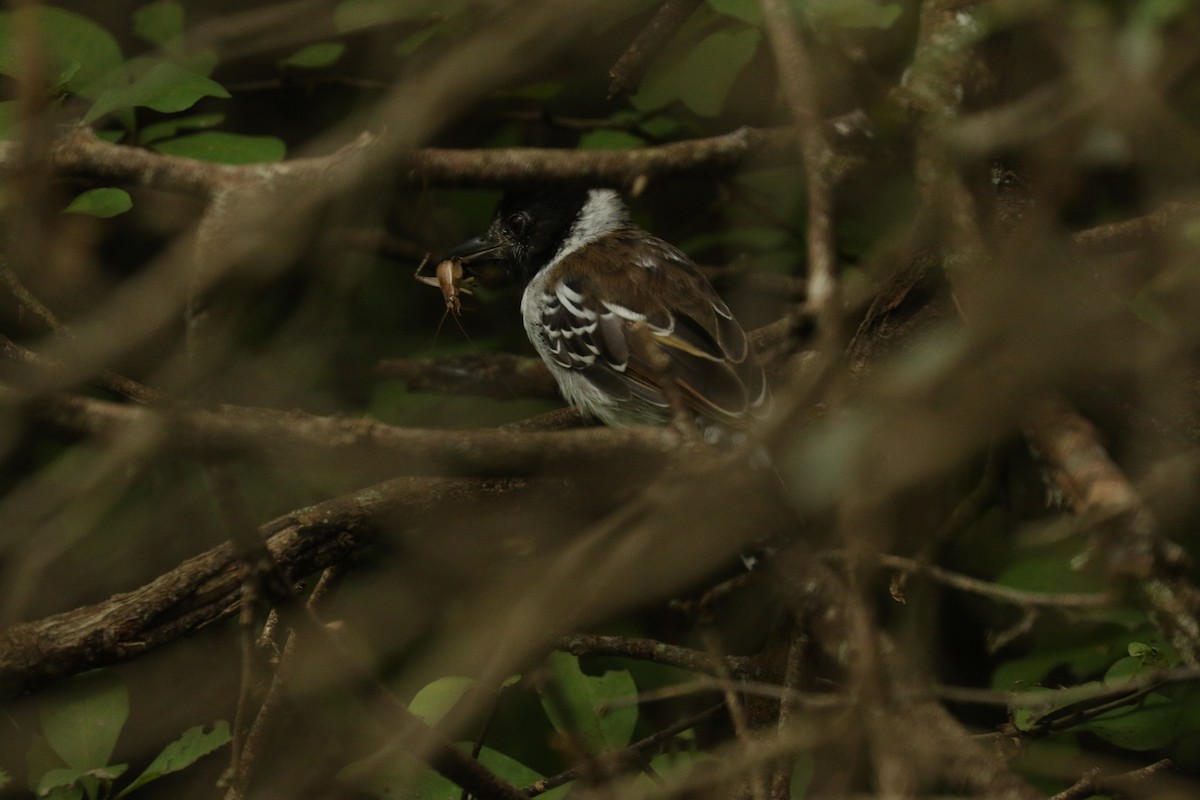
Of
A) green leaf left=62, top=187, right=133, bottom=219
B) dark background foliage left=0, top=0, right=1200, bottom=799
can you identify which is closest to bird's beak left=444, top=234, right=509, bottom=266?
dark background foliage left=0, top=0, right=1200, bottom=799

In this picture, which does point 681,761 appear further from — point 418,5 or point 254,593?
point 418,5

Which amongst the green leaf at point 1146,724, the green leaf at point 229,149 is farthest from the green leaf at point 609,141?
the green leaf at point 1146,724

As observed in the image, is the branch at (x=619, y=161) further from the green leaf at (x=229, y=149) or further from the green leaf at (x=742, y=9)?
the green leaf at (x=742, y=9)

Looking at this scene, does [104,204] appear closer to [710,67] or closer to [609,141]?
[609,141]

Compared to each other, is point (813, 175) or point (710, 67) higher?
point (813, 175)

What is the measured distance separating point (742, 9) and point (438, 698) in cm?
215

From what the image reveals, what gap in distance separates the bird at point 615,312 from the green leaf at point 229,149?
96cm

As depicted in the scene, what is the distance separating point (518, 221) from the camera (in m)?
4.59

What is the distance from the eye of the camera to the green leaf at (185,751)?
291 centimetres

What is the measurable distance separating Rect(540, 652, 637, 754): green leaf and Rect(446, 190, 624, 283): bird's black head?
6.37 ft

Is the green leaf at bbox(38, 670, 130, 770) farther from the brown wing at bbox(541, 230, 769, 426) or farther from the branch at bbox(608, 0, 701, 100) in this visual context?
the branch at bbox(608, 0, 701, 100)

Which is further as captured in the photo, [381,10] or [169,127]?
[169,127]

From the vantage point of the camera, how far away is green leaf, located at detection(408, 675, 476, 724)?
2645 mm

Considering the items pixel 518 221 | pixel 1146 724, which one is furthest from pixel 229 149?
pixel 1146 724
